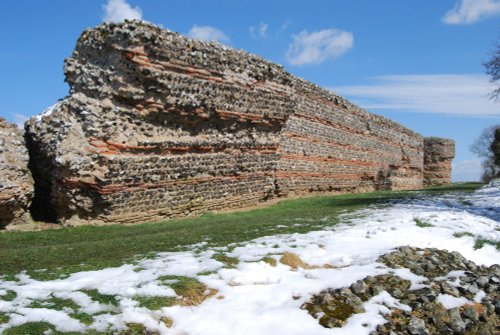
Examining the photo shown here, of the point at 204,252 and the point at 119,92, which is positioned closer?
the point at 204,252

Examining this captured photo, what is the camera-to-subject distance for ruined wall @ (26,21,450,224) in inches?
352

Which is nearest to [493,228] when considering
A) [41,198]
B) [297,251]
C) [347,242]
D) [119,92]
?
[347,242]

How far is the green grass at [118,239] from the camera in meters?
5.69

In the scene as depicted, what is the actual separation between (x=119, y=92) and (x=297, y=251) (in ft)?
16.9

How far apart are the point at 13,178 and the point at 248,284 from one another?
550cm

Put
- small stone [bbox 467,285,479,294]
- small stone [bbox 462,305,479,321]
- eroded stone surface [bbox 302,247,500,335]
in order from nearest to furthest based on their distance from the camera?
1. eroded stone surface [bbox 302,247,500,335]
2. small stone [bbox 462,305,479,321]
3. small stone [bbox 467,285,479,294]

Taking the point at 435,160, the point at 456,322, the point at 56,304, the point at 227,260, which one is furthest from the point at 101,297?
the point at 435,160

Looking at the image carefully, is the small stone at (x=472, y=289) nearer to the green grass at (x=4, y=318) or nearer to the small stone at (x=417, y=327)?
the small stone at (x=417, y=327)

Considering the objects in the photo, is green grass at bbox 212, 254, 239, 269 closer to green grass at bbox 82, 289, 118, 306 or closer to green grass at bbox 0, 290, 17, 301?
green grass at bbox 82, 289, 118, 306

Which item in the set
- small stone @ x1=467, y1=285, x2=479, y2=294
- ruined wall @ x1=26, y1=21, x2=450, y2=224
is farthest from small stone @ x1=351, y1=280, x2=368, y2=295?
ruined wall @ x1=26, y1=21, x2=450, y2=224

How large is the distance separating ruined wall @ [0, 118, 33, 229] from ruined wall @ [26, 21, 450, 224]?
1.76ft

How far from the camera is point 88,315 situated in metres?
4.00

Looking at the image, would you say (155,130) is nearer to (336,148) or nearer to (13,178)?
(13,178)

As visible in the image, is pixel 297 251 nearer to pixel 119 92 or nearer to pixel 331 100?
pixel 119 92
